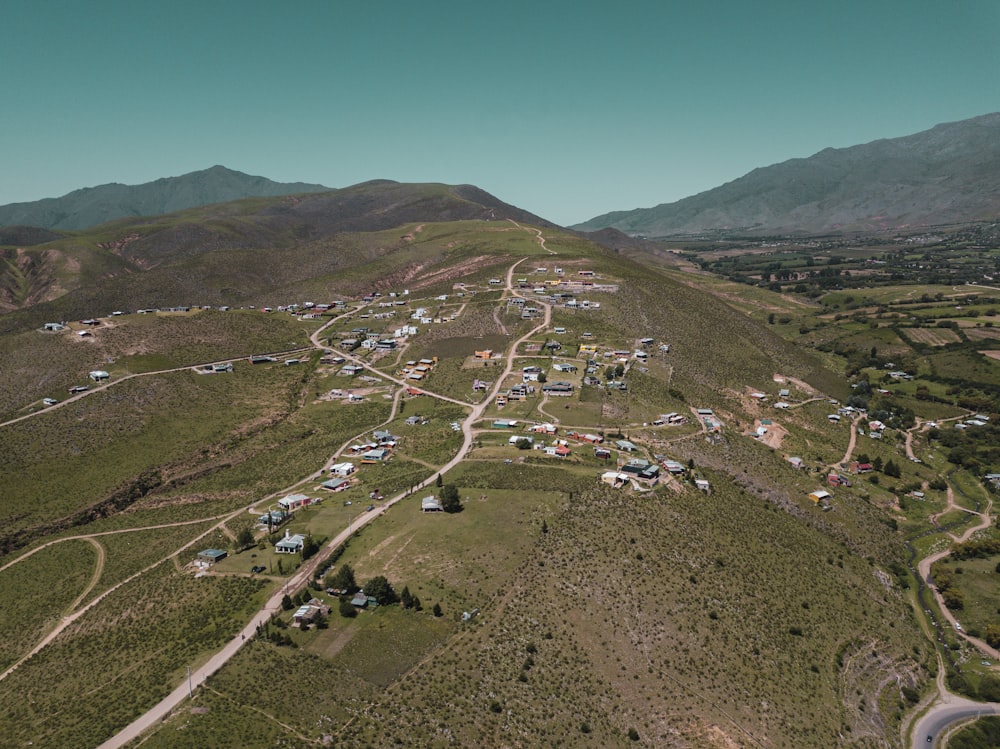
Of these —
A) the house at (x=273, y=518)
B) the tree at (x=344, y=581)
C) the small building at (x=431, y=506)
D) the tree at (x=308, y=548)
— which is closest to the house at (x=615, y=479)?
the small building at (x=431, y=506)

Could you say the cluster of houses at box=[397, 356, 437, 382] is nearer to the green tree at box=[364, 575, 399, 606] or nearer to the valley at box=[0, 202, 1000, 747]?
the valley at box=[0, 202, 1000, 747]

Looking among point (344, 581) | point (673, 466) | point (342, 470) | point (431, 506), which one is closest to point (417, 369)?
point (342, 470)

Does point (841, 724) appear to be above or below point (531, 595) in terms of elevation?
below

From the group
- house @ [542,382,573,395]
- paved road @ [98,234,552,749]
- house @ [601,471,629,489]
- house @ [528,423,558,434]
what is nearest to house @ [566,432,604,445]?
house @ [528,423,558,434]

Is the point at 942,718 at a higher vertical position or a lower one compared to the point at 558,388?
lower

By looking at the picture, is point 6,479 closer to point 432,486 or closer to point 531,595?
point 432,486

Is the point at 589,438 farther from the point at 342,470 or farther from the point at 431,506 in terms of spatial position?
A: the point at 342,470

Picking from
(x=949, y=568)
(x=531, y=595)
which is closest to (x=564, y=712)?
(x=531, y=595)
